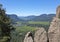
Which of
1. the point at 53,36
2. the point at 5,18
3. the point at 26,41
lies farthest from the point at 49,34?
the point at 5,18

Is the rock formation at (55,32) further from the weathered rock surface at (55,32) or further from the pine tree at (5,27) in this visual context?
the pine tree at (5,27)

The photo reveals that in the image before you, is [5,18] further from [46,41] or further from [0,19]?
[46,41]

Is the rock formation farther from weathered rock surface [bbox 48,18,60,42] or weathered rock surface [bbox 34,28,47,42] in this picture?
weathered rock surface [bbox 34,28,47,42]

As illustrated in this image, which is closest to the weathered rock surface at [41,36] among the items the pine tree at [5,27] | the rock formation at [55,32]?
the rock formation at [55,32]

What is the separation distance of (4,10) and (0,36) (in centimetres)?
672

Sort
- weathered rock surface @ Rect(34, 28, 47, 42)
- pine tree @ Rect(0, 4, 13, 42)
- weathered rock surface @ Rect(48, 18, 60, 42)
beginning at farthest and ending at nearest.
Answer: pine tree @ Rect(0, 4, 13, 42) → weathered rock surface @ Rect(34, 28, 47, 42) → weathered rock surface @ Rect(48, 18, 60, 42)

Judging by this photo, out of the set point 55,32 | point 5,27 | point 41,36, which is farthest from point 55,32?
point 5,27

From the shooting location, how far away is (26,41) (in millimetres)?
32688

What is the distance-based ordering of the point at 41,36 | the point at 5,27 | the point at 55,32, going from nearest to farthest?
the point at 55,32, the point at 41,36, the point at 5,27

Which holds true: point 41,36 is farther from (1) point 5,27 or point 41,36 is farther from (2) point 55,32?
(1) point 5,27

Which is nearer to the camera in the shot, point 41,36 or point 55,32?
point 55,32

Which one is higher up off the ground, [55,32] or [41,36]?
[55,32]

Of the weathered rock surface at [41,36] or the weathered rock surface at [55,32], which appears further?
the weathered rock surface at [41,36]

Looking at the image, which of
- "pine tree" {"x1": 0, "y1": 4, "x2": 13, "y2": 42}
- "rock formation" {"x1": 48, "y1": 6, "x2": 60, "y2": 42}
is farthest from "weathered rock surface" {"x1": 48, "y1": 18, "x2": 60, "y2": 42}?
"pine tree" {"x1": 0, "y1": 4, "x2": 13, "y2": 42}
